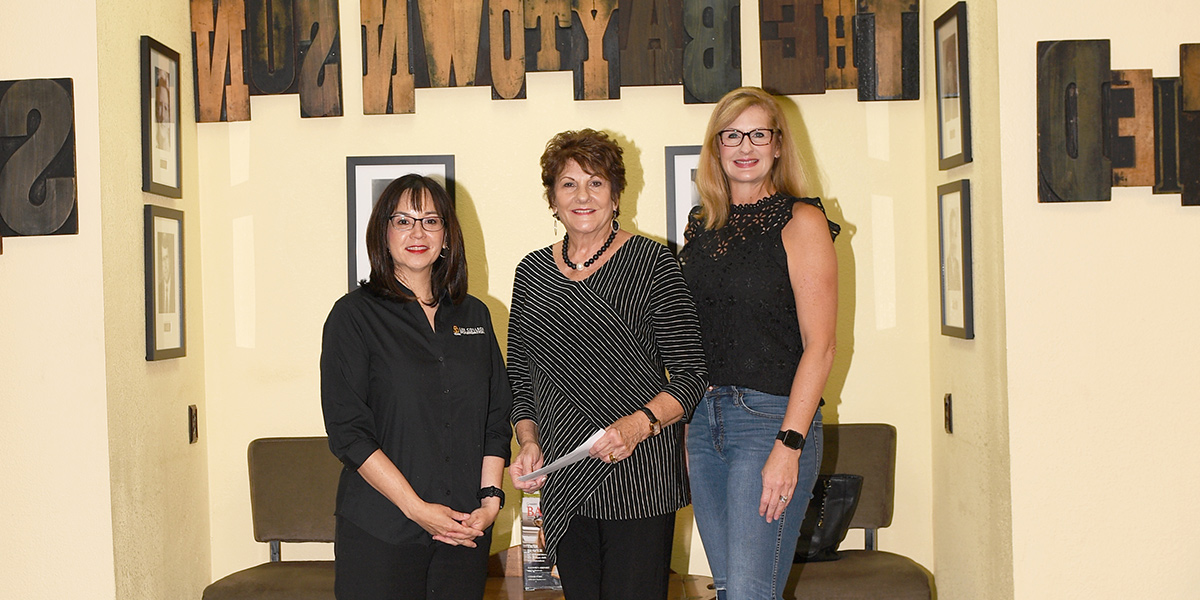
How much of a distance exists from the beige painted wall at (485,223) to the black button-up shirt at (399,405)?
154 centimetres

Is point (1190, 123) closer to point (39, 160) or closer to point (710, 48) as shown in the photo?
point (710, 48)

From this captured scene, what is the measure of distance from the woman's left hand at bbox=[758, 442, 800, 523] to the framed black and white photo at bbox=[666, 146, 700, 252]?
61.9 inches

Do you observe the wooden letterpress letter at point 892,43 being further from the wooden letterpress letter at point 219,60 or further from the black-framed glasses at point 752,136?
the wooden letterpress letter at point 219,60

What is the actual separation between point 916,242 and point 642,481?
1.98m

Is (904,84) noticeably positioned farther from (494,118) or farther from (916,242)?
(494,118)

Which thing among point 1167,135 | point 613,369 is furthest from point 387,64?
point 1167,135

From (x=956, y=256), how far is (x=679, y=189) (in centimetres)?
103

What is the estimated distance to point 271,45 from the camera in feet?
12.0

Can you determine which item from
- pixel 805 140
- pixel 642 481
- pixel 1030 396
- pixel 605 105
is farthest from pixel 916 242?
pixel 642 481

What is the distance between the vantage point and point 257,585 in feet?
10.8

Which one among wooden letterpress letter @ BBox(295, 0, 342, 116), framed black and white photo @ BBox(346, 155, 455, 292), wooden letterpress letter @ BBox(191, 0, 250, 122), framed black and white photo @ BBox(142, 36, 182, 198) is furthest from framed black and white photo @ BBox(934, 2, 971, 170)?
framed black and white photo @ BBox(142, 36, 182, 198)

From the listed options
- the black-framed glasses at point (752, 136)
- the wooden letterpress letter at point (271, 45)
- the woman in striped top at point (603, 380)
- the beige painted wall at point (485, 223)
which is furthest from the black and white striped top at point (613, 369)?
the wooden letterpress letter at point (271, 45)

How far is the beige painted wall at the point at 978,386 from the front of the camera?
286cm

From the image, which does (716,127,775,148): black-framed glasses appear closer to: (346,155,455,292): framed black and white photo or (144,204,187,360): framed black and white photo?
(346,155,455,292): framed black and white photo
